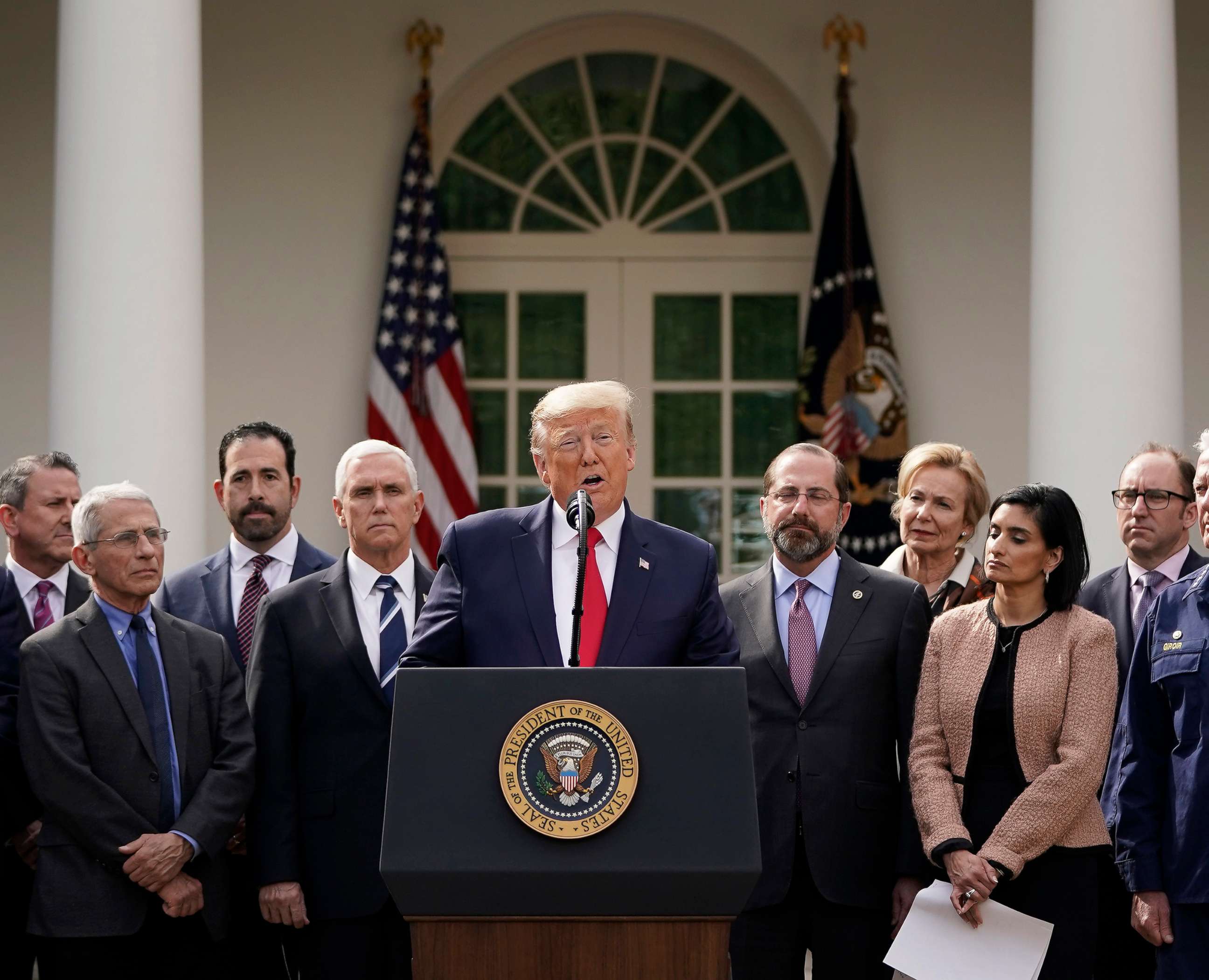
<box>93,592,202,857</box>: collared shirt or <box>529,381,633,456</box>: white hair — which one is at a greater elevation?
<box>529,381,633,456</box>: white hair

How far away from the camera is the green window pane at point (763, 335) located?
29.7 feet

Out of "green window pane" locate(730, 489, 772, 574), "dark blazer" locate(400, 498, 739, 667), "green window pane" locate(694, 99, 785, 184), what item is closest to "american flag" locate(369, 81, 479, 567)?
"green window pane" locate(730, 489, 772, 574)

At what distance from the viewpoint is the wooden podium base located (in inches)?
98.0

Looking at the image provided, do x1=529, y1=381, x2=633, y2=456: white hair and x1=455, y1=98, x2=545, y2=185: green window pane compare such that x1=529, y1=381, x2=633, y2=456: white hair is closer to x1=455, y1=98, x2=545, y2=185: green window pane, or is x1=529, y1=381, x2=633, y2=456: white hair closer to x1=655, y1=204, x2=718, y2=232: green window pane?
x1=655, y1=204, x2=718, y2=232: green window pane

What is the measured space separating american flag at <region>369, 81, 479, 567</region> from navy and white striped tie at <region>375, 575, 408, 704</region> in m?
4.20

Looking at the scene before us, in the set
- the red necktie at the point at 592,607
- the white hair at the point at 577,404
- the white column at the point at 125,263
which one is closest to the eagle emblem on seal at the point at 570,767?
the red necktie at the point at 592,607

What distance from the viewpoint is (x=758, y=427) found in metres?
9.03

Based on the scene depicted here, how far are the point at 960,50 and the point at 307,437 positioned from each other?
433cm

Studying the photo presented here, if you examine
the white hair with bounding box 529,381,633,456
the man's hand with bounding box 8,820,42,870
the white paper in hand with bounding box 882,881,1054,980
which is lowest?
the white paper in hand with bounding box 882,881,1054,980

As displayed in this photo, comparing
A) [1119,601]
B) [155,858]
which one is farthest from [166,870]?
[1119,601]

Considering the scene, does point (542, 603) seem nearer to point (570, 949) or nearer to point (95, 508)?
point (570, 949)

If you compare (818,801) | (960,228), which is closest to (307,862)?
(818,801)

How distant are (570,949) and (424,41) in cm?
717

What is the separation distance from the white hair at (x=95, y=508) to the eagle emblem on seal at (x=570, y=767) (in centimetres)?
191
